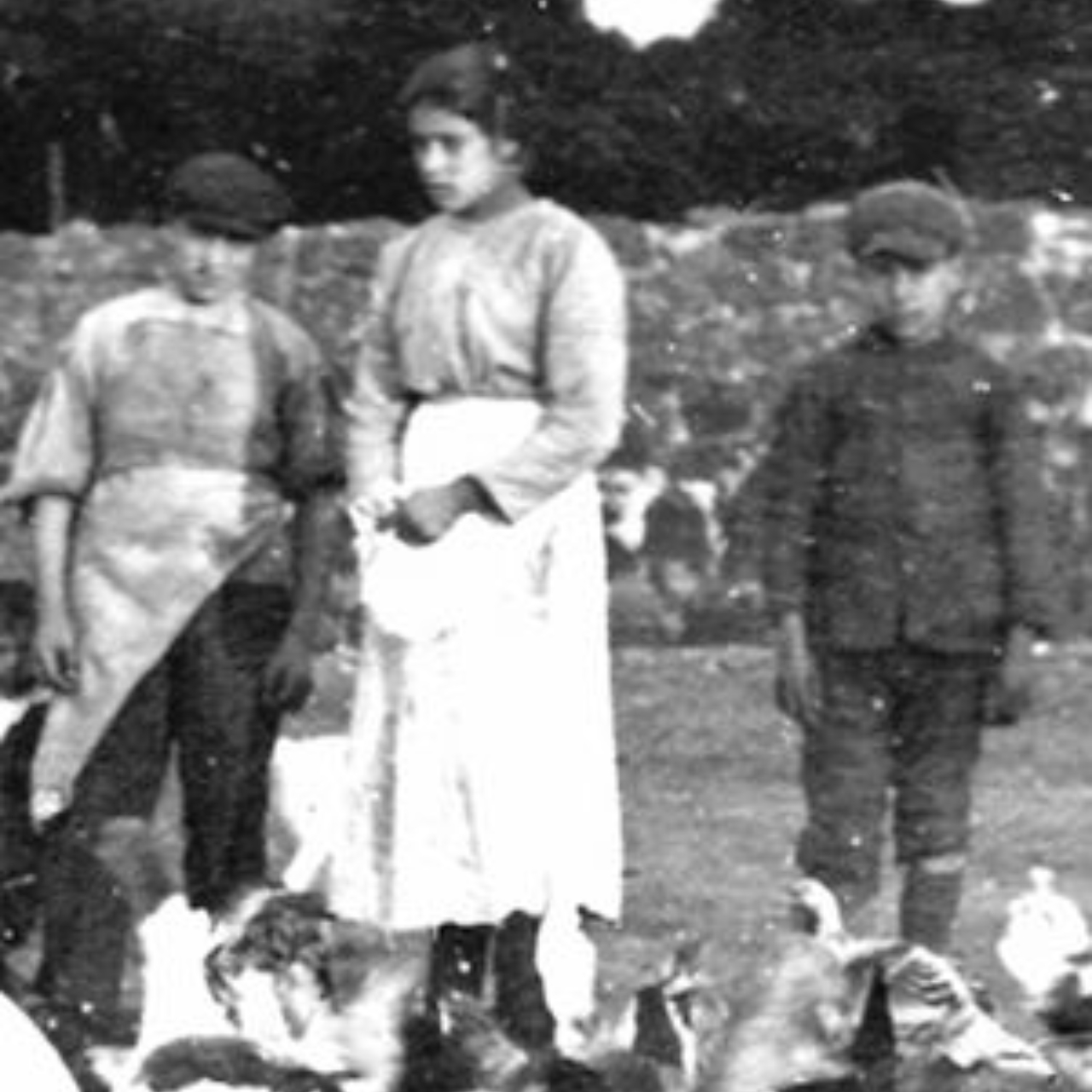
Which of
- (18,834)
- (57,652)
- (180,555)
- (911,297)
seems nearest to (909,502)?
(911,297)

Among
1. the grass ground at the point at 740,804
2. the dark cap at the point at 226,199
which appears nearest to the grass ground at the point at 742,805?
the grass ground at the point at 740,804

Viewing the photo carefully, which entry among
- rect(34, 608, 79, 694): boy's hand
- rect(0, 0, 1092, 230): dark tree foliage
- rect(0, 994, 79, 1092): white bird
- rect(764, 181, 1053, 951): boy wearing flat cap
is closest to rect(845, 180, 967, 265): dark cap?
rect(764, 181, 1053, 951): boy wearing flat cap

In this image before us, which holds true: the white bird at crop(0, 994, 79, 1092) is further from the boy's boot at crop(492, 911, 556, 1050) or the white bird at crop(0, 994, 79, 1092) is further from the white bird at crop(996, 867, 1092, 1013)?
the white bird at crop(996, 867, 1092, 1013)

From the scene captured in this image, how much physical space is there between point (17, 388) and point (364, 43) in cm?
70

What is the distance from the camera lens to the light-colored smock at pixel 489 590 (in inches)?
244

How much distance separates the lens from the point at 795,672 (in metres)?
6.39

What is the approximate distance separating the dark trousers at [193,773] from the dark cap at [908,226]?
3.05 feet

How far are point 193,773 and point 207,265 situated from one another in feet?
2.23

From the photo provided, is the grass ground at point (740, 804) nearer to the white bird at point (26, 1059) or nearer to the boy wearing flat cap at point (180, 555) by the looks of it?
the boy wearing flat cap at point (180, 555)

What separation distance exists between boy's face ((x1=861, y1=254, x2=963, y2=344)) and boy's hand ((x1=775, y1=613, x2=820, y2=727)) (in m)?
0.42

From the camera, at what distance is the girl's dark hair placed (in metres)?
6.27

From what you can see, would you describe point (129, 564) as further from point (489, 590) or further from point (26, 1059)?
point (26, 1059)

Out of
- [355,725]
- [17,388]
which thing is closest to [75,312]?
[17,388]

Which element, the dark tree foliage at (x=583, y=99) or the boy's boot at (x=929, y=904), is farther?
the dark tree foliage at (x=583, y=99)
